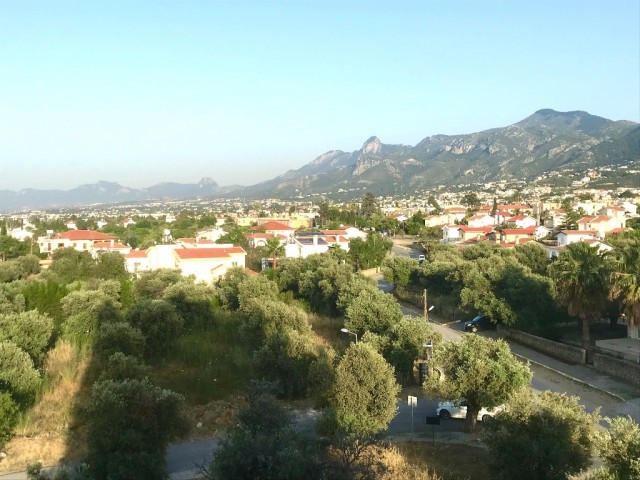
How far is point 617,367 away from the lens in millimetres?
22359

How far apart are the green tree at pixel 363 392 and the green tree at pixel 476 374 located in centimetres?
154

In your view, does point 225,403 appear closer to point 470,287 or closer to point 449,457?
point 449,457

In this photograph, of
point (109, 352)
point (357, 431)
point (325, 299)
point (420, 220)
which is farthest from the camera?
point (420, 220)

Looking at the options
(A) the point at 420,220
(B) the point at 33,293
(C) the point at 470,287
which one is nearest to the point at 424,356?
(C) the point at 470,287

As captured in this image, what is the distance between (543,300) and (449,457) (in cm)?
1630

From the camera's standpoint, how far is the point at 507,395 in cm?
1516

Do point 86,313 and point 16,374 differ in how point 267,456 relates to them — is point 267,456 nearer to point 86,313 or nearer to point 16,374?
point 16,374

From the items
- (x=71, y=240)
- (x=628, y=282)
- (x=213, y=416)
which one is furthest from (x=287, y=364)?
(x=71, y=240)

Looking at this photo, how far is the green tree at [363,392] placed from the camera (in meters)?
14.9

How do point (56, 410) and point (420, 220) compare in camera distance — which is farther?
point (420, 220)

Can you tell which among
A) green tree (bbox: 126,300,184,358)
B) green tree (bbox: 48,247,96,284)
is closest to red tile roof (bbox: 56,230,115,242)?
green tree (bbox: 48,247,96,284)

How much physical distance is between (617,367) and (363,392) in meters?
13.4

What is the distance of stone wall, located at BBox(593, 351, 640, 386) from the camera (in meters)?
21.4

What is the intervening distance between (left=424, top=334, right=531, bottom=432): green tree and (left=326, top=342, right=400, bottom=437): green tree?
1544 millimetres
